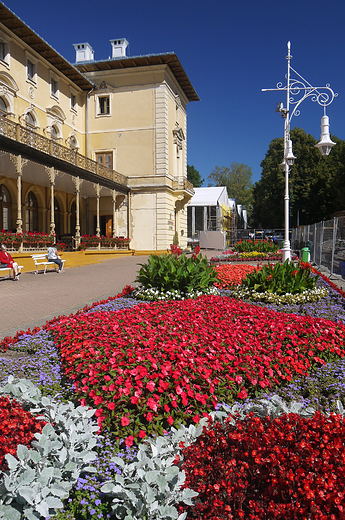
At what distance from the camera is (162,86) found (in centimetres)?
2664

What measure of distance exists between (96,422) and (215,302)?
12.0 feet

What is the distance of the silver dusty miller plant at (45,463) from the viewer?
65.8 inches

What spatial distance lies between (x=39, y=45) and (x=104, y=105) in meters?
7.58

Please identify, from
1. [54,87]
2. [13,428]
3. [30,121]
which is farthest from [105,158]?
[13,428]

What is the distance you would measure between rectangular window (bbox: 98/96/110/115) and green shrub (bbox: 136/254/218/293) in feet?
78.2

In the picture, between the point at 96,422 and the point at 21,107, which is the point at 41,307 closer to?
the point at 96,422

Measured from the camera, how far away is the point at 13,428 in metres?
2.21

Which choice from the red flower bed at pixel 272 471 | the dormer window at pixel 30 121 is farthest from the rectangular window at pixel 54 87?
the red flower bed at pixel 272 471

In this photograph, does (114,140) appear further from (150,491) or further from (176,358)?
(150,491)

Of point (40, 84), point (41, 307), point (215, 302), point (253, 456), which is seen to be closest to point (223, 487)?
point (253, 456)

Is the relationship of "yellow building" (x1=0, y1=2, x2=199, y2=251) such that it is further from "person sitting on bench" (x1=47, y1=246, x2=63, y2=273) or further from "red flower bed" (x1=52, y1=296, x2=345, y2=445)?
"red flower bed" (x1=52, y1=296, x2=345, y2=445)

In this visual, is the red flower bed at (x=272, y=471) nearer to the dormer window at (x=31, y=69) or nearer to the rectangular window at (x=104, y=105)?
the dormer window at (x=31, y=69)

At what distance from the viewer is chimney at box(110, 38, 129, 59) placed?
28719 mm

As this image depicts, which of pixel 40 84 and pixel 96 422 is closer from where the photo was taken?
pixel 96 422
